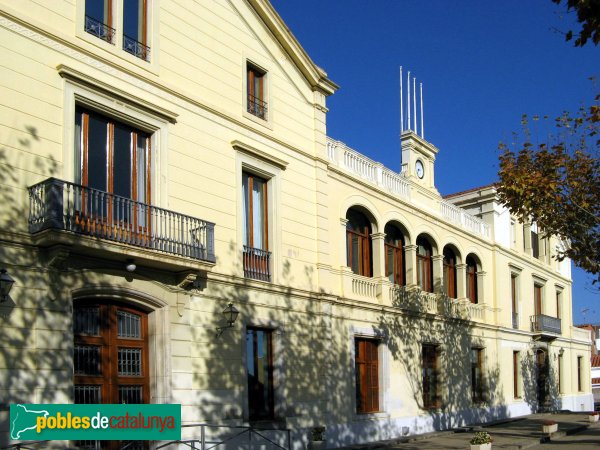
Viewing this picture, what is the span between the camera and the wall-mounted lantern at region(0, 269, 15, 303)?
12.4 m

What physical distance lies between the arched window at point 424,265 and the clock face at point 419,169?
7.74 feet

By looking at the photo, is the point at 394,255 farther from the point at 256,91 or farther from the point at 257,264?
the point at 256,91

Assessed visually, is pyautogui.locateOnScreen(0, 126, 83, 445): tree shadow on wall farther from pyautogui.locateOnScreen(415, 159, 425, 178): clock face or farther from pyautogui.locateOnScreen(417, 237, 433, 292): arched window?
pyautogui.locateOnScreen(415, 159, 425, 178): clock face

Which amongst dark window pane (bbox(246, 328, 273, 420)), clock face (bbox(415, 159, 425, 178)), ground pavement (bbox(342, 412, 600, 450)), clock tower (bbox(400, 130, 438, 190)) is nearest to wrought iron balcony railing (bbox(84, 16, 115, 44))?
dark window pane (bbox(246, 328, 273, 420))

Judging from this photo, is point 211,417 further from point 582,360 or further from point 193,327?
point 582,360

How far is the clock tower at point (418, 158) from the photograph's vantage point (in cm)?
2770

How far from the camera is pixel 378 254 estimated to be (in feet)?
79.9

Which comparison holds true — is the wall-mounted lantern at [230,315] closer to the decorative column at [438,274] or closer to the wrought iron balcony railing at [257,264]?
the wrought iron balcony railing at [257,264]

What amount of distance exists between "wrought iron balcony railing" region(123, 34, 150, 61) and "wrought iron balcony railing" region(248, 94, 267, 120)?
12.1 ft

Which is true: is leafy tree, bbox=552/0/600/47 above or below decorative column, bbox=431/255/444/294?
above

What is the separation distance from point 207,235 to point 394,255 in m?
11.1

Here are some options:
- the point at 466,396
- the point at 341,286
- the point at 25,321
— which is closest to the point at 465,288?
the point at 466,396

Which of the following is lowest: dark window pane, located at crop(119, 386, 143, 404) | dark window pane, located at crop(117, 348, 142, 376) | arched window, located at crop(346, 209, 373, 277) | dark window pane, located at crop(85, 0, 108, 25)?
dark window pane, located at crop(119, 386, 143, 404)

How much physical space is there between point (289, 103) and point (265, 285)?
5179mm
